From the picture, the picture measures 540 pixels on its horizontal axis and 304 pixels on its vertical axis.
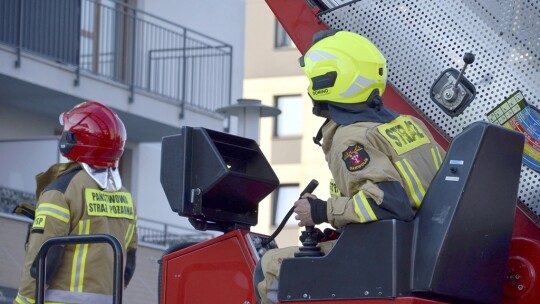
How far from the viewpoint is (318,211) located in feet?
19.5

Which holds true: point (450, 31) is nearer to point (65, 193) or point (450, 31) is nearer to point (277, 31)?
point (65, 193)

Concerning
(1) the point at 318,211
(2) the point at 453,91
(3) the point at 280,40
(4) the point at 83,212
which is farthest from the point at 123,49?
(3) the point at 280,40

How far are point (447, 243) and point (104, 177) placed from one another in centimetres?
303

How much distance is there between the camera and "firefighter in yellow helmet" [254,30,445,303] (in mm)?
5758

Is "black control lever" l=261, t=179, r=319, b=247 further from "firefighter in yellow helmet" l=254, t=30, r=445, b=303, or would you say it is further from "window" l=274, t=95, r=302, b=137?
"window" l=274, t=95, r=302, b=137

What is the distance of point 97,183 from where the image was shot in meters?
8.03

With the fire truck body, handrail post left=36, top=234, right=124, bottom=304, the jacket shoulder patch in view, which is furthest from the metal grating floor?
handrail post left=36, top=234, right=124, bottom=304

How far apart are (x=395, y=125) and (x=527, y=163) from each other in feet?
2.35

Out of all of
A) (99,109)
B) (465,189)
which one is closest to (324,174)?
(99,109)

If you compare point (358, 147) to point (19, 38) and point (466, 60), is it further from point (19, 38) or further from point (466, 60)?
point (19, 38)

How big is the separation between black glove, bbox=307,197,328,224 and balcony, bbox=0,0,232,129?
35.7ft

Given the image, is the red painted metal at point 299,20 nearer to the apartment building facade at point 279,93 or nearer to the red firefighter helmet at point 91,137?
the red firefighter helmet at point 91,137

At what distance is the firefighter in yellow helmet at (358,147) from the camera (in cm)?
576

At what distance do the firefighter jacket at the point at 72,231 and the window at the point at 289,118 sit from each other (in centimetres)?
3646
